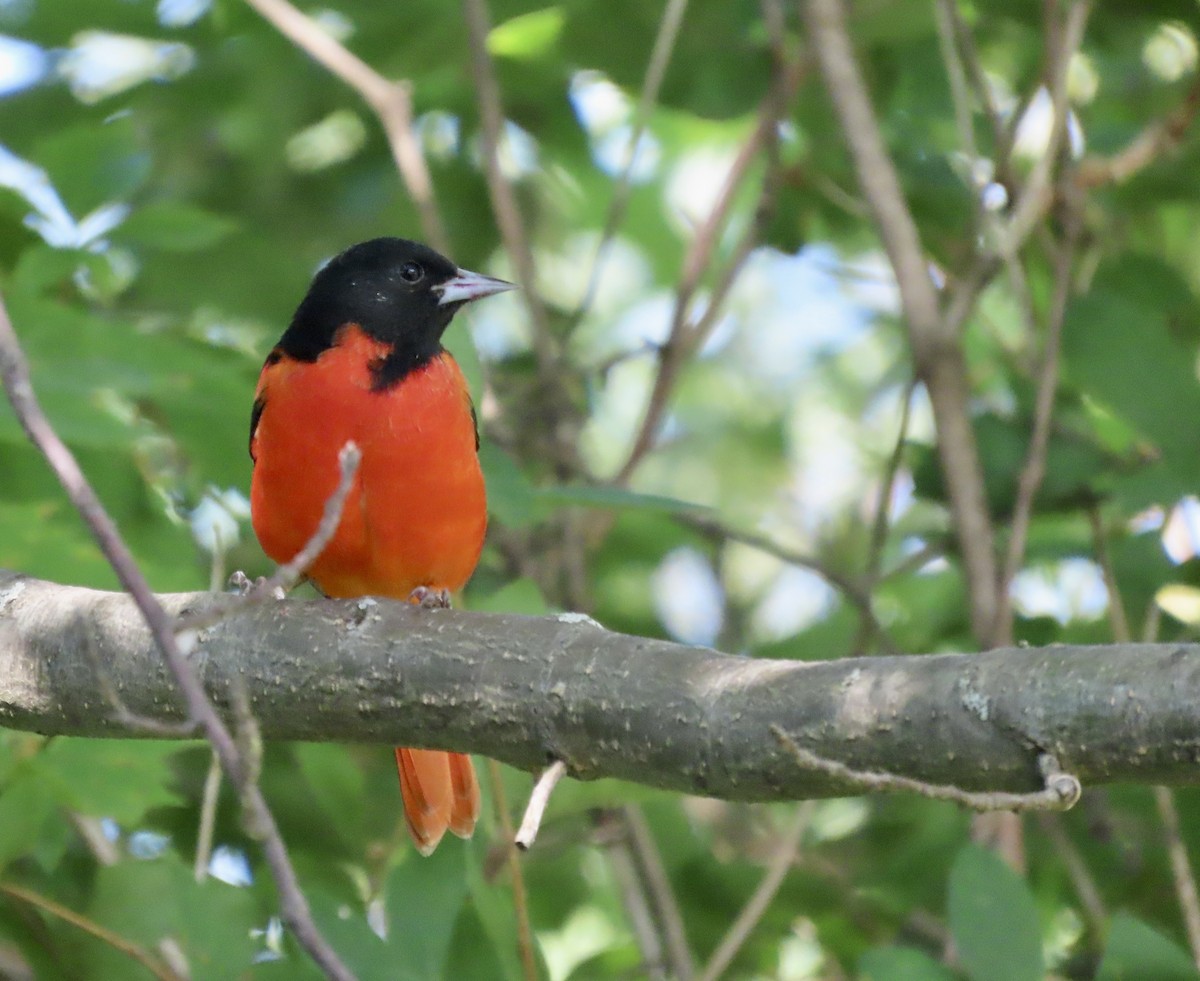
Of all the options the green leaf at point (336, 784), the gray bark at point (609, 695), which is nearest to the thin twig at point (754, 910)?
the green leaf at point (336, 784)

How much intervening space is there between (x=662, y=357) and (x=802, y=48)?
43.7 inches

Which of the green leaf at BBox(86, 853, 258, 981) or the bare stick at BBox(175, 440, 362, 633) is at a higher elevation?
the bare stick at BBox(175, 440, 362, 633)

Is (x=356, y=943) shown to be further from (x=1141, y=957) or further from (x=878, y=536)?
(x=878, y=536)

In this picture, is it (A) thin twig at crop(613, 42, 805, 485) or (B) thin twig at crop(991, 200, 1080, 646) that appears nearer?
(B) thin twig at crop(991, 200, 1080, 646)

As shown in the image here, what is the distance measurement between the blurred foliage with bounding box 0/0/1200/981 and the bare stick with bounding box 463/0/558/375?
0.48 ft

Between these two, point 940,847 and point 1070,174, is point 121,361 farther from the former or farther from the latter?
point 1070,174

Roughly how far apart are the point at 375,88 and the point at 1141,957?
3527mm

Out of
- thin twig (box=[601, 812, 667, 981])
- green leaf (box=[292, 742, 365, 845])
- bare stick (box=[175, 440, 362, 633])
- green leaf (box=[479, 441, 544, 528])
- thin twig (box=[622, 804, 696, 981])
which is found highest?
bare stick (box=[175, 440, 362, 633])

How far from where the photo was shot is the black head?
4457 millimetres

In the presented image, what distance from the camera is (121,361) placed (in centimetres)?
368

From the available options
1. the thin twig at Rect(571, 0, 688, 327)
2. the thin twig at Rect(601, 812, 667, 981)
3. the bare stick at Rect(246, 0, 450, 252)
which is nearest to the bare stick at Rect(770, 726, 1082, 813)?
the thin twig at Rect(601, 812, 667, 981)

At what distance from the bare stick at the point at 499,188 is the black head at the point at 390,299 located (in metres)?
0.37

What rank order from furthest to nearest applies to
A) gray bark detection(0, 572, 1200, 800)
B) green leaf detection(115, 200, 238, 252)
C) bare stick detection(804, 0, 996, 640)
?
1. bare stick detection(804, 0, 996, 640)
2. green leaf detection(115, 200, 238, 252)
3. gray bark detection(0, 572, 1200, 800)

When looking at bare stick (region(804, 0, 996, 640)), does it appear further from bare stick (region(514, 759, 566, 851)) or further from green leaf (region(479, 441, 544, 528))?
bare stick (region(514, 759, 566, 851))
